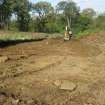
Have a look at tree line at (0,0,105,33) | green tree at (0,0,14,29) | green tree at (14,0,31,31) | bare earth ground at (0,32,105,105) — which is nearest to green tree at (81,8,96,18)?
tree line at (0,0,105,33)

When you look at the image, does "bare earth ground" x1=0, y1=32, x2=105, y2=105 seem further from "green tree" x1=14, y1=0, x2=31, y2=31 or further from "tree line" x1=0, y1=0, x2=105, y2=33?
"green tree" x1=14, y1=0, x2=31, y2=31

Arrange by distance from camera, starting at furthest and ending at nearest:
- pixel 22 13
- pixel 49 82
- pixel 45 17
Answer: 1. pixel 45 17
2. pixel 22 13
3. pixel 49 82

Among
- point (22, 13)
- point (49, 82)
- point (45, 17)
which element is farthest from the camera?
point (45, 17)

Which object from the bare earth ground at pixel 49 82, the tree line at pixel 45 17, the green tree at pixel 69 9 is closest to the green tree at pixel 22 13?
the tree line at pixel 45 17

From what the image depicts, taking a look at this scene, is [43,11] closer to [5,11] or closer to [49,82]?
[5,11]

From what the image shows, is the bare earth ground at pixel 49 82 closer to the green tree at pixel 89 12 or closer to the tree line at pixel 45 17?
the tree line at pixel 45 17

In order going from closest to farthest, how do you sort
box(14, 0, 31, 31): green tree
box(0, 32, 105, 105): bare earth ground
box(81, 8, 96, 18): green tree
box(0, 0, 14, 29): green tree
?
box(0, 32, 105, 105): bare earth ground, box(0, 0, 14, 29): green tree, box(14, 0, 31, 31): green tree, box(81, 8, 96, 18): green tree

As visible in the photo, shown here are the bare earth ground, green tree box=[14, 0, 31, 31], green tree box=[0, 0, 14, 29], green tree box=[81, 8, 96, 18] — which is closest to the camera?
the bare earth ground

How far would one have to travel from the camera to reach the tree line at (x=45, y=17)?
54031mm

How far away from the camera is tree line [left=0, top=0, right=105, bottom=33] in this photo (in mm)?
54031

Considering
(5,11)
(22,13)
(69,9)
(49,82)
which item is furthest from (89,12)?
(49,82)

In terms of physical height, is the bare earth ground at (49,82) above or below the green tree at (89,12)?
below

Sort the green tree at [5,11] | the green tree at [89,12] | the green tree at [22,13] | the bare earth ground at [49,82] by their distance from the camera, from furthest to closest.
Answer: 1. the green tree at [89,12]
2. the green tree at [22,13]
3. the green tree at [5,11]
4. the bare earth ground at [49,82]

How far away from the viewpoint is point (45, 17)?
65.8 meters
